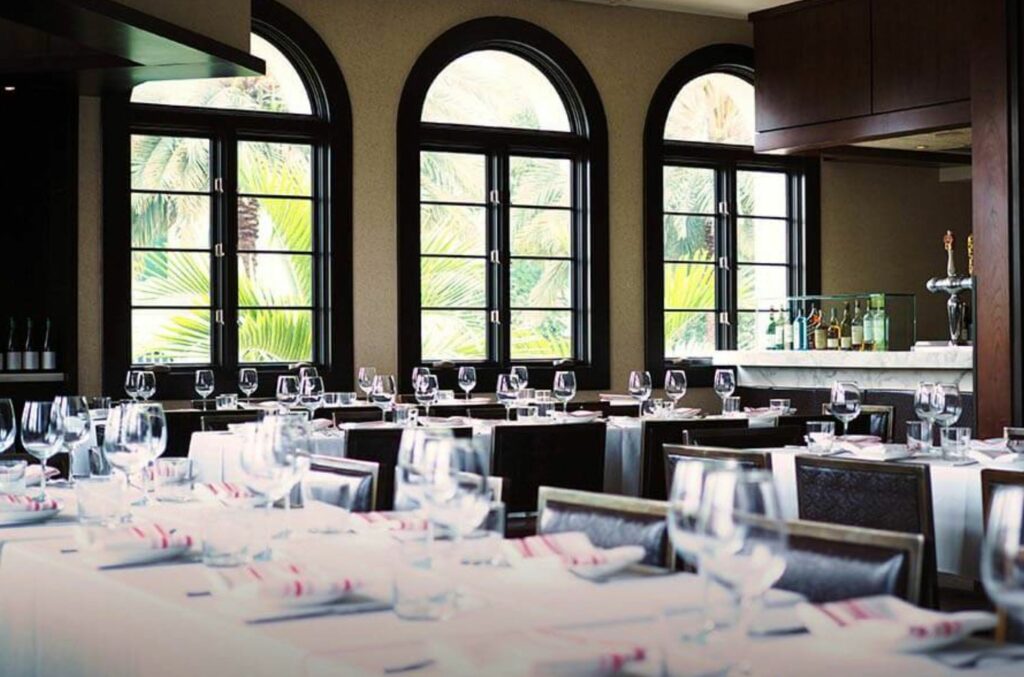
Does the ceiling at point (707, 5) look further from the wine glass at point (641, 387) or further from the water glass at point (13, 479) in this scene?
the water glass at point (13, 479)

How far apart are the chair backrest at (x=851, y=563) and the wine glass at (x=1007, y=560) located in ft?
2.32

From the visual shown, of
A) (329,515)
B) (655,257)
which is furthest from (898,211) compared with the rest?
(329,515)

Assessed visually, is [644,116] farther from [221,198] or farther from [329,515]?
[329,515]

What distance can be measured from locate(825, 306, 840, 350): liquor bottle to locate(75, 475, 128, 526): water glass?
299 inches

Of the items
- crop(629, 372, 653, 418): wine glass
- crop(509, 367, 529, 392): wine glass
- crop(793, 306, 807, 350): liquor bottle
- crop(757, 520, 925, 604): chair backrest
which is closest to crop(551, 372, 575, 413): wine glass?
crop(629, 372, 653, 418): wine glass

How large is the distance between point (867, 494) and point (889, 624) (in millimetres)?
2430

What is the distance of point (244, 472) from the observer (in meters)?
2.45

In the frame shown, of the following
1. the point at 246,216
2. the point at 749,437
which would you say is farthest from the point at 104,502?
the point at 246,216

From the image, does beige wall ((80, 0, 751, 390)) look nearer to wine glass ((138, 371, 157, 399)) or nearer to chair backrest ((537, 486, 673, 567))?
wine glass ((138, 371, 157, 399))

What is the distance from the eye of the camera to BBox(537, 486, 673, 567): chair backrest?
8.75 ft

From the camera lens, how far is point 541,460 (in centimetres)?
614

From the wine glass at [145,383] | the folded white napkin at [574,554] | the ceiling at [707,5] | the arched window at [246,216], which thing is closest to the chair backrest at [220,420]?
the wine glass at [145,383]

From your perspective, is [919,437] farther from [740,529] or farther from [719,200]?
[719,200]

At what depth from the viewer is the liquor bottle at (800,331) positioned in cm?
1025
